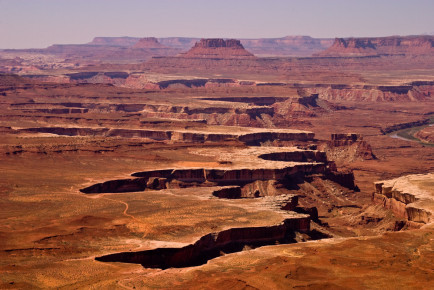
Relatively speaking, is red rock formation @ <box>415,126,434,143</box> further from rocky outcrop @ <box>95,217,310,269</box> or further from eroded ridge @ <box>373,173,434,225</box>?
rocky outcrop @ <box>95,217,310,269</box>

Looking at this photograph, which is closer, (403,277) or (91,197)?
(403,277)

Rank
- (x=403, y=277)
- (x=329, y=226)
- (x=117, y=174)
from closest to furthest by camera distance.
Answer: (x=403, y=277)
(x=329, y=226)
(x=117, y=174)

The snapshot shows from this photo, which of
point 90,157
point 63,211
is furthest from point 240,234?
point 90,157

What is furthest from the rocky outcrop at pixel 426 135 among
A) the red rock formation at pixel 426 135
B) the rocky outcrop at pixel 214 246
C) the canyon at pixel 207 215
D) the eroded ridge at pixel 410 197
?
the rocky outcrop at pixel 214 246

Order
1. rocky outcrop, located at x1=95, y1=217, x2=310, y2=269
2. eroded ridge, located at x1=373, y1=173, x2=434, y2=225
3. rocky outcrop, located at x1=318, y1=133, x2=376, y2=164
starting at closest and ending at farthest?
rocky outcrop, located at x1=95, y1=217, x2=310, y2=269, eroded ridge, located at x1=373, y1=173, x2=434, y2=225, rocky outcrop, located at x1=318, y1=133, x2=376, y2=164

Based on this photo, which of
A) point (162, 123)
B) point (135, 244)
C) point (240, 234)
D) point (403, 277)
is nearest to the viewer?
point (403, 277)

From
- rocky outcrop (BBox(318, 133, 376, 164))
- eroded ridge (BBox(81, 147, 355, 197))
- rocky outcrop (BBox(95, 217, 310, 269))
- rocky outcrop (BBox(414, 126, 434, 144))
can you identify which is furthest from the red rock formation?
rocky outcrop (BBox(95, 217, 310, 269))

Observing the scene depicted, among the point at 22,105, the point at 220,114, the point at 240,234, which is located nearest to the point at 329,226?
the point at 240,234

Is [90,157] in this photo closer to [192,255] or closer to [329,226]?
[329,226]
